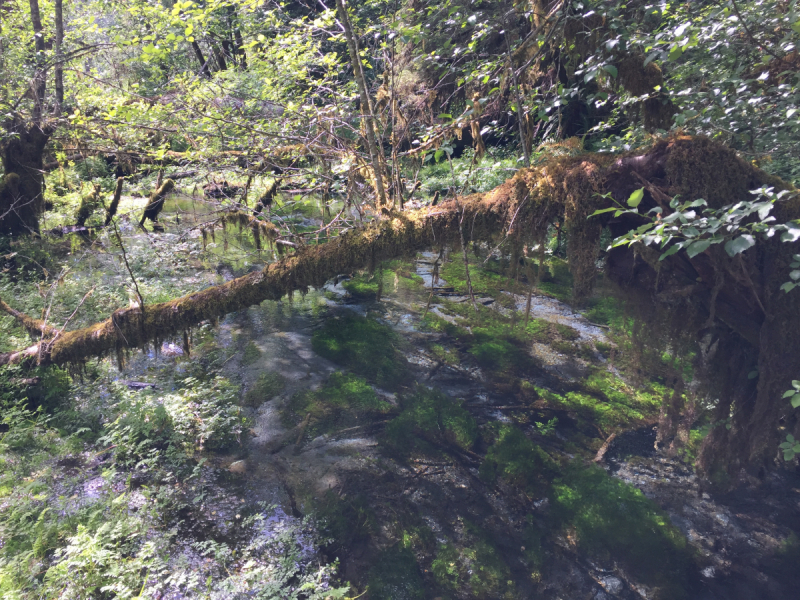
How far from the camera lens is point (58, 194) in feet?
36.8

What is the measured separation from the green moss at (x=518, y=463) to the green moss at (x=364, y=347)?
1746 mm

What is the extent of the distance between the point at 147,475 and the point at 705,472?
582 centimetres

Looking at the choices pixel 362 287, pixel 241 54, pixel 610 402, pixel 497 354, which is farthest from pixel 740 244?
pixel 241 54

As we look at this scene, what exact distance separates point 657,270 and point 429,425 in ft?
10.7

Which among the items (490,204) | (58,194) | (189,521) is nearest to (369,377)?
(189,521)

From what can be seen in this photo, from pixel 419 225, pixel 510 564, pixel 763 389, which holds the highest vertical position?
pixel 419 225

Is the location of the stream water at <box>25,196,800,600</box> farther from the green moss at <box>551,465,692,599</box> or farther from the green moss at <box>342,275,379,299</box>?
the green moss at <box>342,275,379,299</box>

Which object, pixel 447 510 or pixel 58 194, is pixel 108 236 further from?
pixel 447 510

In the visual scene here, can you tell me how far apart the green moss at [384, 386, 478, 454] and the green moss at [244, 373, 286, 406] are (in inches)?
67.1

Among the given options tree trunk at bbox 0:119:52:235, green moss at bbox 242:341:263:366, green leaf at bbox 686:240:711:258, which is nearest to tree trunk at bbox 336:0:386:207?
green leaf at bbox 686:240:711:258

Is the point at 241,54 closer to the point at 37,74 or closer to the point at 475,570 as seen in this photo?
the point at 37,74

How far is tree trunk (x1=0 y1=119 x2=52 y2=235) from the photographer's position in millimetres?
7824

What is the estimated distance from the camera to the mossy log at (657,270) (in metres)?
3.20

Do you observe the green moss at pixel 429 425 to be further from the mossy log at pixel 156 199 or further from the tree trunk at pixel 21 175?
the tree trunk at pixel 21 175
